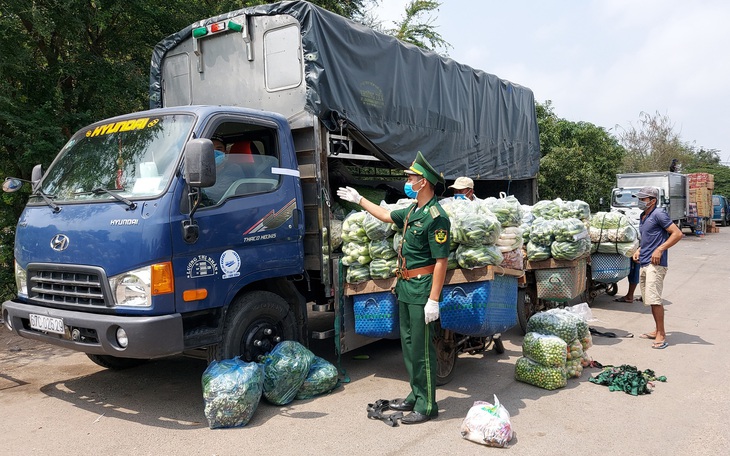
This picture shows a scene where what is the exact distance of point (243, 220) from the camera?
482 cm

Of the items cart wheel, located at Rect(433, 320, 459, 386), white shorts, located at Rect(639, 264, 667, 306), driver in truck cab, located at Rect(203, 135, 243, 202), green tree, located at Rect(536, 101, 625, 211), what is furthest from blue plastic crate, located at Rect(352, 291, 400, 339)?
green tree, located at Rect(536, 101, 625, 211)

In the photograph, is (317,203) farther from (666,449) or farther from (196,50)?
(666,449)

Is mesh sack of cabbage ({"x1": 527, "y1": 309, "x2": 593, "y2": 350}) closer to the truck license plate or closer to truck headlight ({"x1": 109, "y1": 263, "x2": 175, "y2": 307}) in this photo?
truck headlight ({"x1": 109, "y1": 263, "x2": 175, "y2": 307})

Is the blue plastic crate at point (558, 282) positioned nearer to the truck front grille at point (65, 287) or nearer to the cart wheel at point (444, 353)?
the cart wheel at point (444, 353)

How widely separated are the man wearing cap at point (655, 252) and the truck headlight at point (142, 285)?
564 cm

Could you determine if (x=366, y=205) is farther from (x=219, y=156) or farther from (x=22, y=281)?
(x=22, y=281)

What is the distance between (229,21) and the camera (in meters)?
5.89

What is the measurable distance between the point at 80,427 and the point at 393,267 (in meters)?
2.85

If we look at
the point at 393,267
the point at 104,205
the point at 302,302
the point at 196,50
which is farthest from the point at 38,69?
the point at 393,267

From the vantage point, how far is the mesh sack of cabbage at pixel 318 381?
199 inches

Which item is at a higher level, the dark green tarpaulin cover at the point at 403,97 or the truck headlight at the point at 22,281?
the dark green tarpaulin cover at the point at 403,97

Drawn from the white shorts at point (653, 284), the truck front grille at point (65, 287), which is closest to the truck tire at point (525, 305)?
the white shorts at point (653, 284)

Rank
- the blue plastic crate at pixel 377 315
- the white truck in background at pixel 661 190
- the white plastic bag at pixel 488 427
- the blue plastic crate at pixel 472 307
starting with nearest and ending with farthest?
the white plastic bag at pixel 488 427 → the blue plastic crate at pixel 472 307 → the blue plastic crate at pixel 377 315 → the white truck in background at pixel 661 190

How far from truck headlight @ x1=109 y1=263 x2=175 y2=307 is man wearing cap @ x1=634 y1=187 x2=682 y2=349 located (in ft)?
18.5
